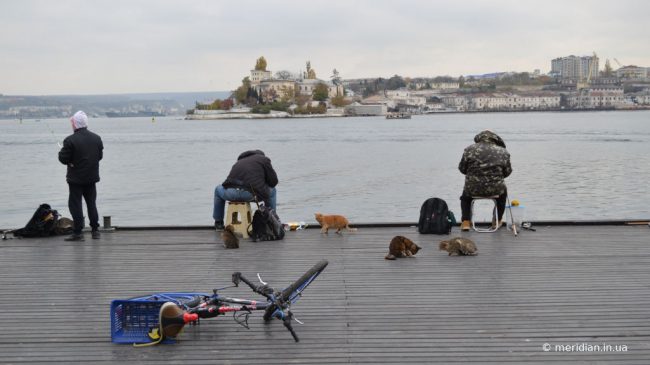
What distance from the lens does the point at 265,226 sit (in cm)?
850

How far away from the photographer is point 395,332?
4801mm

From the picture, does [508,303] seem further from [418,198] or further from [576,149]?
[576,149]

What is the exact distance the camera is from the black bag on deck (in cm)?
887

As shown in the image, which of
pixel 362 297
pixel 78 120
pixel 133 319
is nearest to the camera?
pixel 133 319

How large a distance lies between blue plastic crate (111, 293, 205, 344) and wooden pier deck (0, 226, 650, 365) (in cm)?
9

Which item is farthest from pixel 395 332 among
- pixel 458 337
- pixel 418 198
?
pixel 418 198

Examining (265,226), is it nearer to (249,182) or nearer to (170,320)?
(249,182)

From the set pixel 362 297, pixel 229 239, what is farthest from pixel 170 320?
pixel 229 239

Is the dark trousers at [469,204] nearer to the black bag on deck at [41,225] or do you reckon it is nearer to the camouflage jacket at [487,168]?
the camouflage jacket at [487,168]

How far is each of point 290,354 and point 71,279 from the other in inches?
112

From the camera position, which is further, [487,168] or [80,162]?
[487,168]

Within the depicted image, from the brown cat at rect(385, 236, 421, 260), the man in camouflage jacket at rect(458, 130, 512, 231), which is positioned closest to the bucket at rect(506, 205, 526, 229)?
the man in camouflage jacket at rect(458, 130, 512, 231)

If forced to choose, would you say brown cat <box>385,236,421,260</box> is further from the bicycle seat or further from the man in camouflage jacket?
the bicycle seat

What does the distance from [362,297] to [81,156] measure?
13.5 feet
